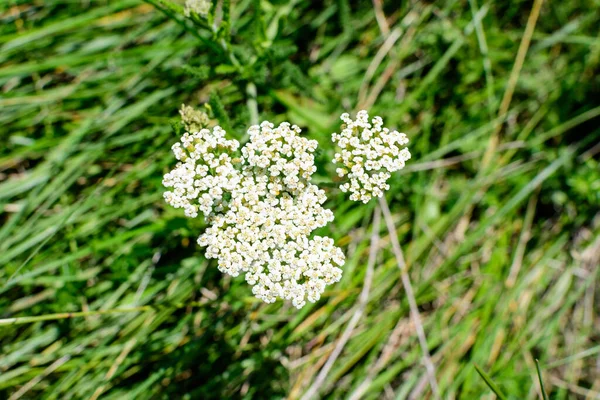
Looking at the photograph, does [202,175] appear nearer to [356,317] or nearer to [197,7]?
[197,7]

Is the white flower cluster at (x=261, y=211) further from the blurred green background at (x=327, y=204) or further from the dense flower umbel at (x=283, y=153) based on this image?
the blurred green background at (x=327, y=204)

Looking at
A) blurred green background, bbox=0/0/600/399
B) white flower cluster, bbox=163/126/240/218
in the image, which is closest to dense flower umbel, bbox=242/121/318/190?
white flower cluster, bbox=163/126/240/218

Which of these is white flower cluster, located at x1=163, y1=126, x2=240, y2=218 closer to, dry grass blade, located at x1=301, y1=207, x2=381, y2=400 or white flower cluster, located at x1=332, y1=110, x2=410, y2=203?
white flower cluster, located at x1=332, y1=110, x2=410, y2=203

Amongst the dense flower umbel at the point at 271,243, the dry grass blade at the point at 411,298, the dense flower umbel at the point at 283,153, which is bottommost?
→ the dry grass blade at the point at 411,298

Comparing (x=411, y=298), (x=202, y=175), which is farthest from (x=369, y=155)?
(x=411, y=298)

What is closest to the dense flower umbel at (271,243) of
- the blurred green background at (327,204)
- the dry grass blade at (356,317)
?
the blurred green background at (327,204)

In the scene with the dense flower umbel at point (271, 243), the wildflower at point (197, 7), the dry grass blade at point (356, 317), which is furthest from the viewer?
the dry grass blade at point (356, 317)

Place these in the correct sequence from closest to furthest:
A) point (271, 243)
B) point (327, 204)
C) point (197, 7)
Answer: point (271, 243) < point (197, 7) < point (327, 204)
